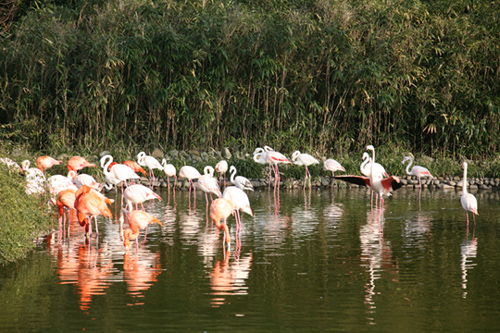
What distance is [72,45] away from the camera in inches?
534

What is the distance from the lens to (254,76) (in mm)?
14359

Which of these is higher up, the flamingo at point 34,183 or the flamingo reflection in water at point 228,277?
the flamingo at point 34,183

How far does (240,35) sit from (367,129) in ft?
11.7

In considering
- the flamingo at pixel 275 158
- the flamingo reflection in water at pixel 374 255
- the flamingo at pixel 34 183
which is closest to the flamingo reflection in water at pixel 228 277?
the flamingo reflection in water at pixel 374 255

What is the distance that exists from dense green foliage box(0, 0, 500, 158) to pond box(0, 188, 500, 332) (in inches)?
212

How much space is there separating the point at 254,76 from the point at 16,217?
9.01m

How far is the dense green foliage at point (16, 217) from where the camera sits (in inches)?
225

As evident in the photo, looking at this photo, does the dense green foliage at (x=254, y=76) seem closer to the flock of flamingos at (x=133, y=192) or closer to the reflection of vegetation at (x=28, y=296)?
the flock of flamingos at (x=133, y=192)

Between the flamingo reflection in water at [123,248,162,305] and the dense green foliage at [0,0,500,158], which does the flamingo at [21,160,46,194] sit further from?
the dense green foliage at [0,0,500,158]

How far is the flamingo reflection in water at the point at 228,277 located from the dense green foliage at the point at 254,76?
7.82m

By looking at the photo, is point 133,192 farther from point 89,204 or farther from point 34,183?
point 89,204

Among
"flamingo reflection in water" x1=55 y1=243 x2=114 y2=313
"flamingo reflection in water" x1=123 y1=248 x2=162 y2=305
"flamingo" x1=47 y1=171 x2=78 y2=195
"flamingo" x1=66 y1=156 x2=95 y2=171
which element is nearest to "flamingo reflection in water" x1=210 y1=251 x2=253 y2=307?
"flamingo reflection in water" x1=123 y1=248 x2=162 y2=305

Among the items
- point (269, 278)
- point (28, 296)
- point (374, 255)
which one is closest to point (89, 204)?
point (28, 296)

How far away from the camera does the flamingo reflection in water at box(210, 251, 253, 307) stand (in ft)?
Result: 16.9
